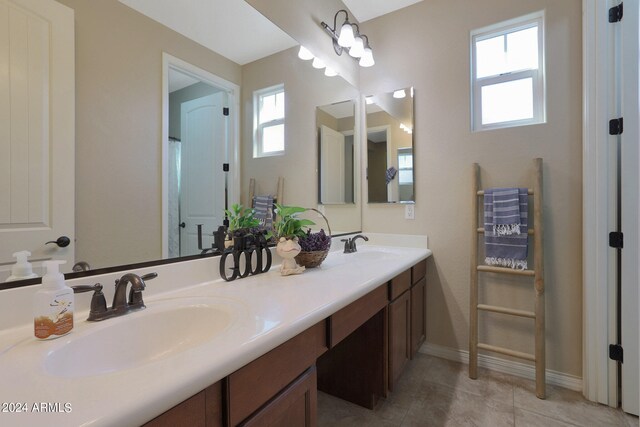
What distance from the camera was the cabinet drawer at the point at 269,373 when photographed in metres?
0.64

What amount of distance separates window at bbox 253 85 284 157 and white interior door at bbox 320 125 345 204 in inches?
19.5

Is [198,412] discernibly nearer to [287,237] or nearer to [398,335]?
[287,237]

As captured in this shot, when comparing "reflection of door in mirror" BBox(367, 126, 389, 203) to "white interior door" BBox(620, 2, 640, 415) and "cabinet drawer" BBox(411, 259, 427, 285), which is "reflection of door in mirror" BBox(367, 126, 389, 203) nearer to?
"cabinet drawer" BBox(411, 259, 427, 285)

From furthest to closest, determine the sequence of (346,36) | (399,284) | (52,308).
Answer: (346,36)
(399,284)
(52,308)

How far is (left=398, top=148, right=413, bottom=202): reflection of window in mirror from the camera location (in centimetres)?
223

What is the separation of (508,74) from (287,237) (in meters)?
1.87

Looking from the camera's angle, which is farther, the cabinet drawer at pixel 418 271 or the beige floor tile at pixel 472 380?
the cabinet drawer at pixel 418 271

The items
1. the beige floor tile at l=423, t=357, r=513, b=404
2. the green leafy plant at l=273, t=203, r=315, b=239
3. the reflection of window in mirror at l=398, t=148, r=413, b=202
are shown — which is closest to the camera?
the green leafy plant at l=273, t=203, r=315, b=239

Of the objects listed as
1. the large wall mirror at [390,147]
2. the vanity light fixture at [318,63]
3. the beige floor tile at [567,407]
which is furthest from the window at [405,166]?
the beige floor tile at [567,407]

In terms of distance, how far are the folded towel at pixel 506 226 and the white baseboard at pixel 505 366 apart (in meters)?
0.66

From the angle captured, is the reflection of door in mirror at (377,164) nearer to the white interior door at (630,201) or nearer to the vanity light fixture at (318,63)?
the vanity light fixture at (318,63)

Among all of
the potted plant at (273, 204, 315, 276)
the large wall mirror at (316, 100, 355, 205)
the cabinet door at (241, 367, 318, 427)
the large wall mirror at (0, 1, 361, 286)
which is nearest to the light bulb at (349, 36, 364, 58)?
the large wall mirror at (316, 100, 355, 205)

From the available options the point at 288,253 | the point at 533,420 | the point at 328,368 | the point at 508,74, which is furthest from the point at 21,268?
the point at 508,74

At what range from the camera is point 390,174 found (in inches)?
91.4
